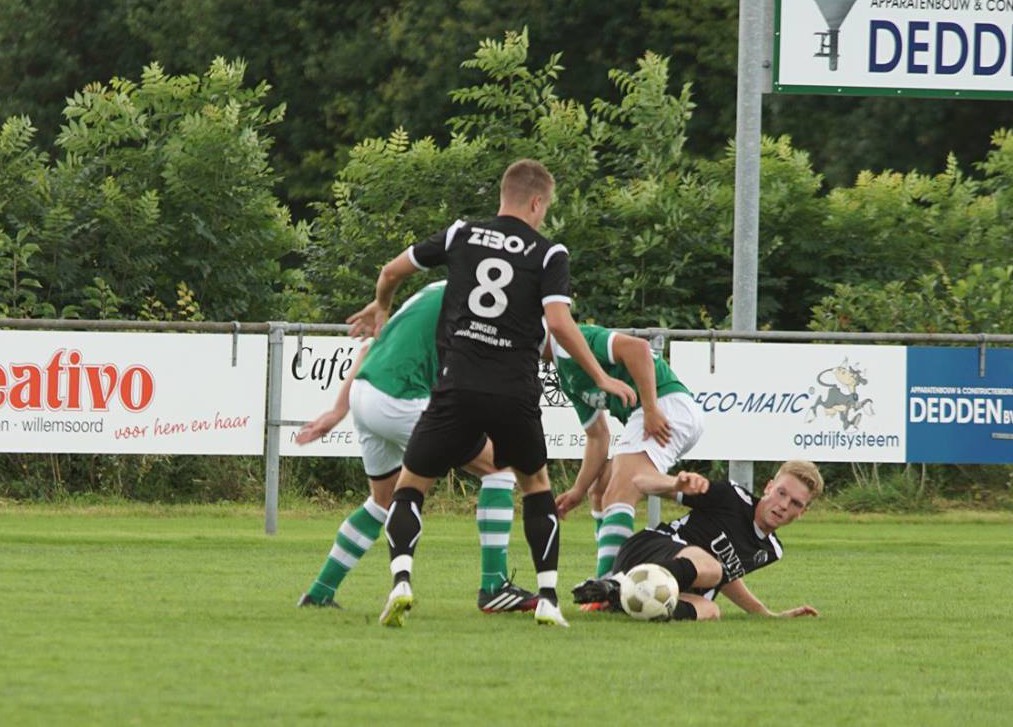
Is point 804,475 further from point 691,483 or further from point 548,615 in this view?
point 548,615

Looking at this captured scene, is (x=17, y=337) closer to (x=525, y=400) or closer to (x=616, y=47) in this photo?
(x=525, y=400)

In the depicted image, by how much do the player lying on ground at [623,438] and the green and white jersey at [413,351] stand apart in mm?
713

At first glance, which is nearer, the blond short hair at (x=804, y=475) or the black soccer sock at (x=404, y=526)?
the black soccer sock at (x=404, y=526)

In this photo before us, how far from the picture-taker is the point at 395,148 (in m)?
21.9

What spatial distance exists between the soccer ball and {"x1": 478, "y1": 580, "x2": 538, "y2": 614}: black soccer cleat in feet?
1.47

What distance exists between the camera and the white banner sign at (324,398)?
1526 centimetres

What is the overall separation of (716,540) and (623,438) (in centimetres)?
103

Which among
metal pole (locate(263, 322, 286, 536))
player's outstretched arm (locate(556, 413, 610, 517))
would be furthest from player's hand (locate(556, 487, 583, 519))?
metal pole (locate(263, 322, 286, 536))

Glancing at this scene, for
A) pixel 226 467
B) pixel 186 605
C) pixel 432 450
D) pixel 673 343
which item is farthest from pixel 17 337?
pixel 432 450

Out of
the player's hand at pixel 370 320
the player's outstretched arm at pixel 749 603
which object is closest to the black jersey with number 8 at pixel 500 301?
the player's hand at pixel 370 320

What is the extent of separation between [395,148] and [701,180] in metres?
3.37

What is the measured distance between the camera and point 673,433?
1063cm

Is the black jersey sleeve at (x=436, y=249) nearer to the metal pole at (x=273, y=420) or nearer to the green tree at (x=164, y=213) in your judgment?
the metal pole at (x=273, y=420)

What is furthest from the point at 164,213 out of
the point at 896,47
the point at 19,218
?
the point at 896,47
